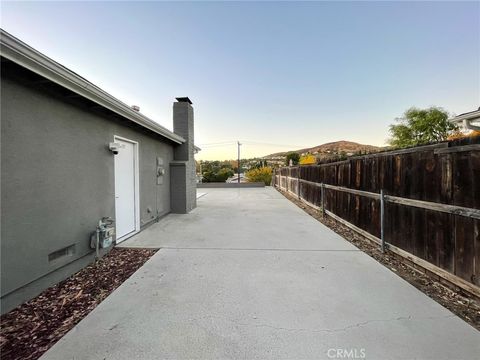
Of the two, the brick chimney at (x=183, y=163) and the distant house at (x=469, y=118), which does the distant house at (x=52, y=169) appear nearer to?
the brick chimney at (x=183, y=163)

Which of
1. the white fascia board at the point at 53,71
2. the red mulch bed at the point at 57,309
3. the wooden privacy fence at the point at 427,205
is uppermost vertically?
the white fascia board at the point at 53,71

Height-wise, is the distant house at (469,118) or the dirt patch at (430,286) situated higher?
the distant house at (469,118)

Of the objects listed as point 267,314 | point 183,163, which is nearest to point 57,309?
point 267,314

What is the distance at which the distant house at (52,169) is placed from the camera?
2.32 meters

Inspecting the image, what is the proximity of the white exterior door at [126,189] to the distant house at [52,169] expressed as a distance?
2 centimetres

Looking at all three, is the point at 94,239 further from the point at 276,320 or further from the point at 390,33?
the point at 390,33

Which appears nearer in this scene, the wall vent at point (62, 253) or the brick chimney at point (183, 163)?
the wall vent at point (62, 253)

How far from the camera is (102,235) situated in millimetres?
3701

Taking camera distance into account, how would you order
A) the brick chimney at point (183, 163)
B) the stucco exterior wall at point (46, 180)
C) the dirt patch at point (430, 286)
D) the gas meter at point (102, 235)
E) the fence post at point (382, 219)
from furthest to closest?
the brick chimney at point (183, 163) < the fence post at point (382, 219) < the gas meter at point (102, 235) < the stucco exterior wall at point (46, 180) < the dirt patch at point (430, 286)

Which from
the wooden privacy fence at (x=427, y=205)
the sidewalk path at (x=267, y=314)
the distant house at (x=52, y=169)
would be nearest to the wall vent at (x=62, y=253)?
the distant house at (x=52, y=169)

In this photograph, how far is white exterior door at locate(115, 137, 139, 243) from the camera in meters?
4.62

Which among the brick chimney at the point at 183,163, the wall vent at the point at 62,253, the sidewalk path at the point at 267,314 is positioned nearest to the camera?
the sidewalk path at the point at 267,314

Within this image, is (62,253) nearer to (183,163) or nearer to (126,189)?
(126,189)

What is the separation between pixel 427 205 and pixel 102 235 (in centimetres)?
501
